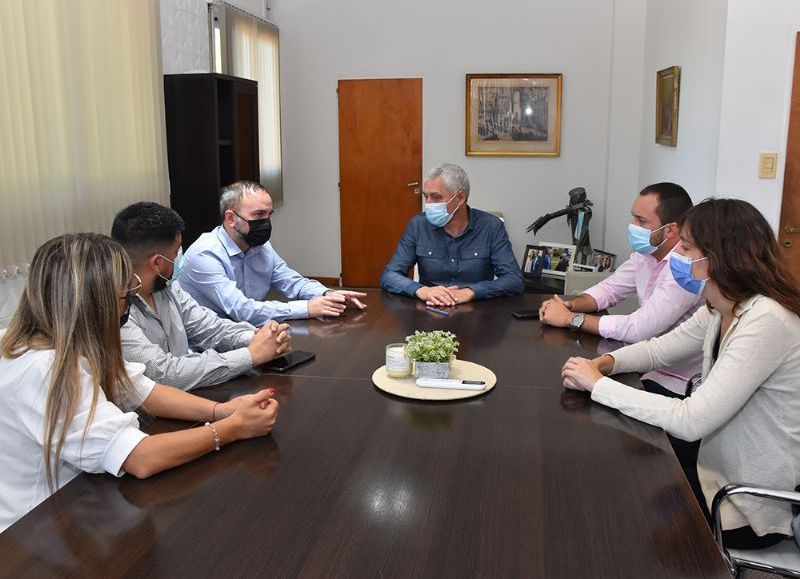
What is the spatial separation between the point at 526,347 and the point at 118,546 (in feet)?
5.24

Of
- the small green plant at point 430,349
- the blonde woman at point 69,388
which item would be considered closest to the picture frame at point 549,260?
the small green plant at point 430,349

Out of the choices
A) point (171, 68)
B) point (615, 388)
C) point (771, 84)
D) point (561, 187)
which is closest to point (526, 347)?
point (615, 388)

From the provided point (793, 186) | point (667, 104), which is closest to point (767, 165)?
point (793, 186)

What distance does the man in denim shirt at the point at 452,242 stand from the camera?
367 cm

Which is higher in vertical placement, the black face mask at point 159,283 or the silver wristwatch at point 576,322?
the black face mask at point 159,283

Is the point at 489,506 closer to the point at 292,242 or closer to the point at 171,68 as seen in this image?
the point at 171,68

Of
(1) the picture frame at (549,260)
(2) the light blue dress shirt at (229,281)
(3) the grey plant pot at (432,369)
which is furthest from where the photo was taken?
(1) the picture frame at (549,260)

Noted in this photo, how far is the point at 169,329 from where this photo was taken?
97.9 inches

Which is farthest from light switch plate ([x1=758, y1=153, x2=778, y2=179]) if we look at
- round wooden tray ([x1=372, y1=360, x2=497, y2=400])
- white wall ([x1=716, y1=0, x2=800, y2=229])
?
round wooden tray ([x1=372, y1=360, x2=497, y2=400])

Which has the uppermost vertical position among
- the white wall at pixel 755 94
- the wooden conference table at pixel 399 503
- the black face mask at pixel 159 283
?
the white wall at pixel 755 94

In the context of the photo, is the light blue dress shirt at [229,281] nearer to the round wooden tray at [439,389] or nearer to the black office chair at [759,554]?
the round wooden tray at [439,389]

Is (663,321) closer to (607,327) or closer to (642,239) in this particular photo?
(607,327)

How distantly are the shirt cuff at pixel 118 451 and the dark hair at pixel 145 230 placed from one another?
87 centimetres

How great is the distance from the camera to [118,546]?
1360 mm
